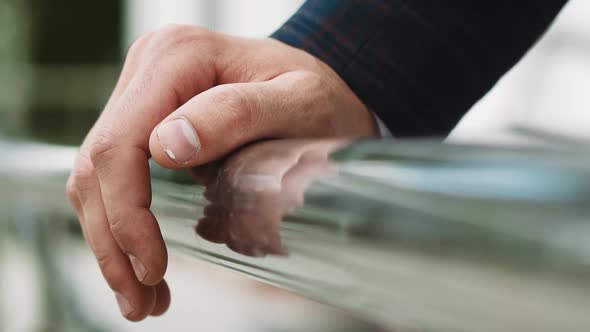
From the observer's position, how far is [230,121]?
274mm

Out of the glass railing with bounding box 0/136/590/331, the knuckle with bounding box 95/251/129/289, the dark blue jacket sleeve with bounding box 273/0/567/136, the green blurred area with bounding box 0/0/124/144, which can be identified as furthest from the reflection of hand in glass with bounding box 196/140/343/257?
the green blurred area with bounding box 0/0/124/144

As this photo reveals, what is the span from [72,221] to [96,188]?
0.52 ft

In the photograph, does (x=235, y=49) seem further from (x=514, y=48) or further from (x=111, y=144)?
(x=514, y=48)

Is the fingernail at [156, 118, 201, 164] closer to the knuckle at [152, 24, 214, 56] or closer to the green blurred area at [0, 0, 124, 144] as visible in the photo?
the knuckle at [152, 24, 214, 56]

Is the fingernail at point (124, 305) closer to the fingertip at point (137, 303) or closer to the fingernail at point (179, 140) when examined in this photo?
the fingertip at point (137, 303)

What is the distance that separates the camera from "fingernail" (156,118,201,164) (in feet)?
0.86

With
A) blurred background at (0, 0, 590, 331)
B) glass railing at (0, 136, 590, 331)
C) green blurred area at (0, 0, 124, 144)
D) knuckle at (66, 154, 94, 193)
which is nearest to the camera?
glass railing at (0, 136, 590, 331)

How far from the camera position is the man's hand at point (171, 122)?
10.9 inches

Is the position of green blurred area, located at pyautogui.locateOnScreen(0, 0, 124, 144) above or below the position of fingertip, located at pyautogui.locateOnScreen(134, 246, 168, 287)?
below

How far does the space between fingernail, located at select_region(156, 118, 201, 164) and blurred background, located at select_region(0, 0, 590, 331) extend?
10 cm

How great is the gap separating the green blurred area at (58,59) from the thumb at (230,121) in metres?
2.95

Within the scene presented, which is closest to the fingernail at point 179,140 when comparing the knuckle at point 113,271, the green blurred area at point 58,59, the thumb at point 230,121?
the thumb at point 230,121

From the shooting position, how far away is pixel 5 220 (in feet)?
1.85

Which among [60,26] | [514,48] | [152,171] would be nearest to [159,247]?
[152,171]
